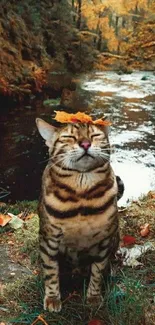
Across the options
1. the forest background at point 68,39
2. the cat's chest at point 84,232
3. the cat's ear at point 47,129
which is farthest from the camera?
the forest background at point 68,39

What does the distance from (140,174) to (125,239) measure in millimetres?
4640

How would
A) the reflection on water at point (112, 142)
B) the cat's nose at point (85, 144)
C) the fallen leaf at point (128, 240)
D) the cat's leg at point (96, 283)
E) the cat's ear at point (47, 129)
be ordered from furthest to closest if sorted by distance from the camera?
the reflection on water at point (112, 142), the fallen leaf at point (128, 240), the cat's leg at point (96, 283), the cat's ear at point (47, 129), the cat's nose at point (85, 144)

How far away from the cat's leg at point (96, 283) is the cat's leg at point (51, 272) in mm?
188

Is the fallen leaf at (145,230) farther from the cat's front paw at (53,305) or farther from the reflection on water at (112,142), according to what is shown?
the reflection on water at (112,142)

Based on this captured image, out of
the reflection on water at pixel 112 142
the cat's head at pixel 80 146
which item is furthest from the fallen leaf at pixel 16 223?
the reflection on water at pixel 112 142

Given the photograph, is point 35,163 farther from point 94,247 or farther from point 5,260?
point 94,247

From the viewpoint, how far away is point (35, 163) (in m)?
8.48

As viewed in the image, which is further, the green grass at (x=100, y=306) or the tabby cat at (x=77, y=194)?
the green grass at (x=100, y=306)

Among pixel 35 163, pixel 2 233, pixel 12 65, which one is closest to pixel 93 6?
pixel 12 65

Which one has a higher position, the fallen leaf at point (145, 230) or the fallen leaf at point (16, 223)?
the fallen leaf at point (145, 230)

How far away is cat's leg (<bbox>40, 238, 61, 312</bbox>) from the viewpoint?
2.39 m

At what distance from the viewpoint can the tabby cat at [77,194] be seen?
220 cm

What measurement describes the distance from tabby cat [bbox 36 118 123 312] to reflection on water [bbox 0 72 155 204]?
3.42m

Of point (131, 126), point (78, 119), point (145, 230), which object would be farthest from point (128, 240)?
point (131, 126)
